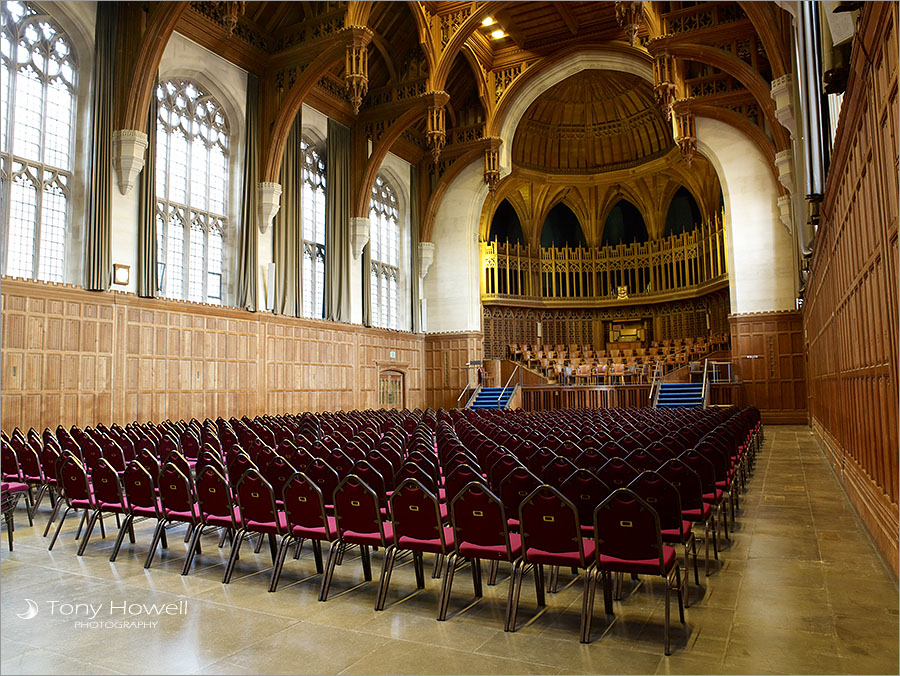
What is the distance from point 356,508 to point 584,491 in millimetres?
1704

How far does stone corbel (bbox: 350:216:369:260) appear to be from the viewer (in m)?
23.2

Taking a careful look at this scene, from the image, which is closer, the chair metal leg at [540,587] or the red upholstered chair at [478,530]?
the red upholstered chair at [478,530]

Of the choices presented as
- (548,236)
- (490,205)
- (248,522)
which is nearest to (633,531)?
(248,522)

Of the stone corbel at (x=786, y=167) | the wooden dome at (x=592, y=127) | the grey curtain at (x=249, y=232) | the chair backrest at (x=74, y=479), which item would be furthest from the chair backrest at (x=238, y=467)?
the wooden dome at (x=592, y=127)

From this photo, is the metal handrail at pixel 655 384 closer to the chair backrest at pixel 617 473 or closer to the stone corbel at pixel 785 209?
the stone corbel at pixel 785 209

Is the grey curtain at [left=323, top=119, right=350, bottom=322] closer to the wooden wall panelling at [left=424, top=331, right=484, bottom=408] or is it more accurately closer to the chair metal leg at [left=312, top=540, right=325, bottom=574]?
the wooden wall panelling at [left=424, top=331, right=484, bottom=408]

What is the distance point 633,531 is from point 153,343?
48.9 ft

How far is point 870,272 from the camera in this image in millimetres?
5785

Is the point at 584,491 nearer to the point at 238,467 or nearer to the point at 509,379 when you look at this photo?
the point at 238,467

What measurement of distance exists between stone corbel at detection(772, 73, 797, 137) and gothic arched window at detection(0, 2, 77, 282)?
17.6 meters

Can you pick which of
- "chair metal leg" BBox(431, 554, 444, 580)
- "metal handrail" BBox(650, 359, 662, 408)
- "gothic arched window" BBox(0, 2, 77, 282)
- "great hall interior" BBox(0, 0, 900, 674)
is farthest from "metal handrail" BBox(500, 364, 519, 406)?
"chair metal leg" BBox(431, 554, 444, 580)

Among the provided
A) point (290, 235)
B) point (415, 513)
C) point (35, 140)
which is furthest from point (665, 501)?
point (290, 235)

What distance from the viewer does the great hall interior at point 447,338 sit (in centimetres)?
412

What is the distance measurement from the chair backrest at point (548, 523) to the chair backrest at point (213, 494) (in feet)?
8.46
